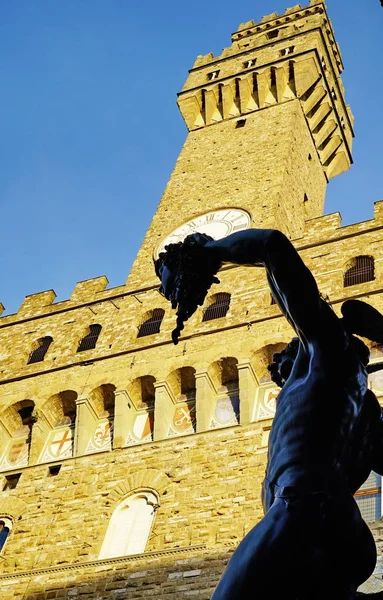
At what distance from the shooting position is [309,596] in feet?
7.64

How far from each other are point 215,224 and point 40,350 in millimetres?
4241

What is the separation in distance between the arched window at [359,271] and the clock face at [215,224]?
104 inches

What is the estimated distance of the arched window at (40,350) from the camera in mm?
16250

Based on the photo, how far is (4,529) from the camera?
41.4 ft

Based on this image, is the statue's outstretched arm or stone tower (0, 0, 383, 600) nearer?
the statue's outstretched arm

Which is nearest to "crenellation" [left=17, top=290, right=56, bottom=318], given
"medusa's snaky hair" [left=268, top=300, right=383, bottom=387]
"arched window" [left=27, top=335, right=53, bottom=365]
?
"arched window" [left=27, top=335, right=53, bottom=365]

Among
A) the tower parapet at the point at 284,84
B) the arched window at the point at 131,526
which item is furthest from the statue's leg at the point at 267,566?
the tower parapet at the point at 284,84

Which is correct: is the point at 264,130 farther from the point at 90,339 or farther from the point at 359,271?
the point at 90,339

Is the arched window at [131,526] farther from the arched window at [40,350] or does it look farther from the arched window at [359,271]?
the arched window at [359,271]

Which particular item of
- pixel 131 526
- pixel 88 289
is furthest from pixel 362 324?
pixel 88 289

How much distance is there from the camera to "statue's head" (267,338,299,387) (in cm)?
299

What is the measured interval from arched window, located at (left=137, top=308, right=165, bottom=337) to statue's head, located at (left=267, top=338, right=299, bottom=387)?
40.1ft

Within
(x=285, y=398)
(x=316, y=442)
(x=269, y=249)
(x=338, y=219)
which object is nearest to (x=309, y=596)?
(x=316, y=442)

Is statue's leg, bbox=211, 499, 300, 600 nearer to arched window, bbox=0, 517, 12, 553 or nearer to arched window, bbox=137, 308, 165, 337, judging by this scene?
arched window, bbox=0, 517, 12, 553
